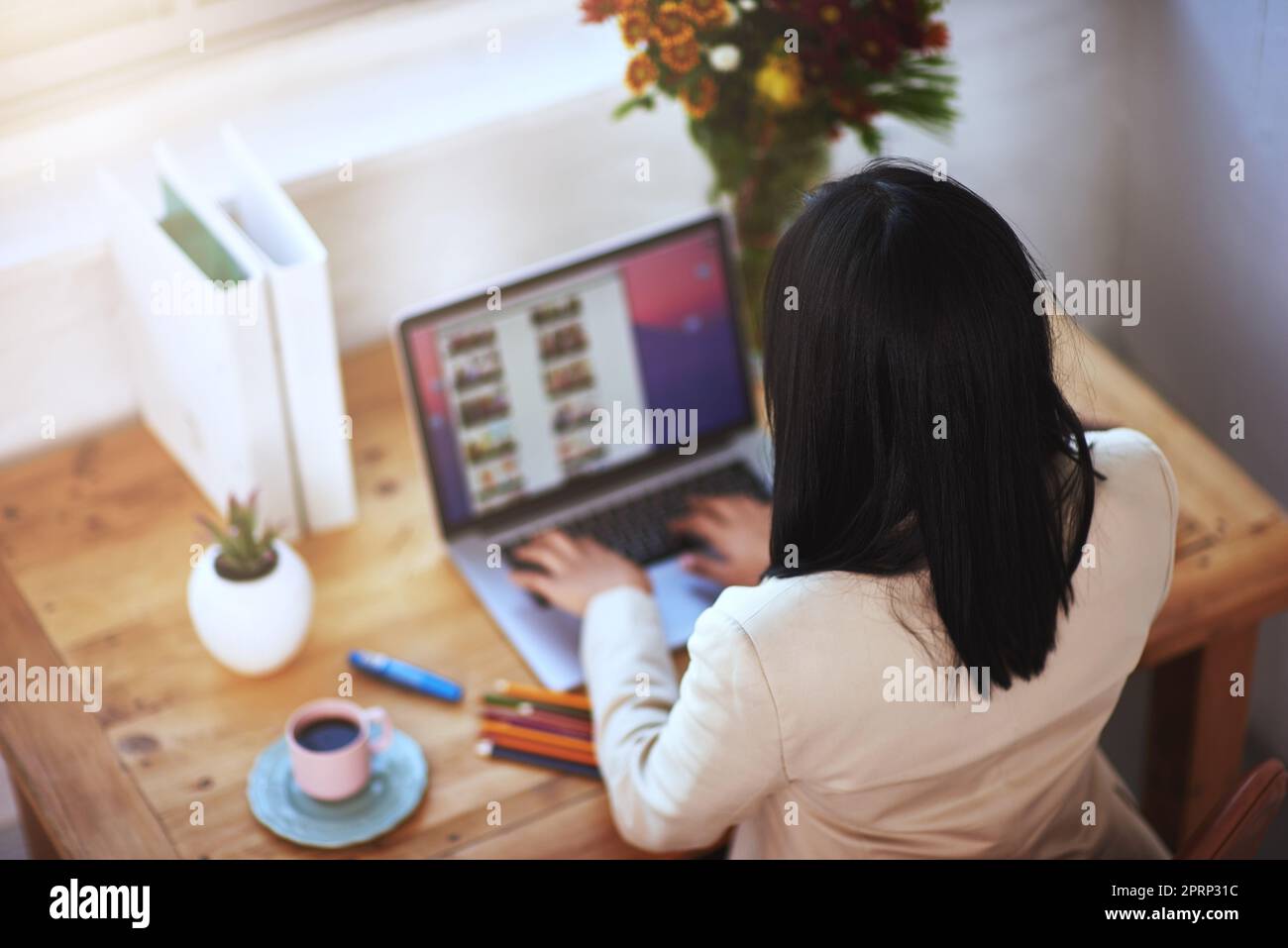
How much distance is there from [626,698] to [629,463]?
39 cm

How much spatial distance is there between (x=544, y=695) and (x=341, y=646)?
0.22m

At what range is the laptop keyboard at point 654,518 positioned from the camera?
1.59 metres

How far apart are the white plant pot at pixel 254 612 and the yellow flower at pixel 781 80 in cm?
68

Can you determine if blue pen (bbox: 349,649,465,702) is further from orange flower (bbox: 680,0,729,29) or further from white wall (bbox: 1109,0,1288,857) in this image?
white wall (bbox: 1109,0,1288,857)

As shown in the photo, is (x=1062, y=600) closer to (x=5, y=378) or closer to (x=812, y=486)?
(x=812, y=486)

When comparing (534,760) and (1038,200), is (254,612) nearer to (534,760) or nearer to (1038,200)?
(534,760)

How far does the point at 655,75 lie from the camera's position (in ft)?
5.08

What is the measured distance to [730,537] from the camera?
1.56m

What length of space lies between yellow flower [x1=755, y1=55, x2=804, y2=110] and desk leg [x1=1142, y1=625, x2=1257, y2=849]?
0.72 metres

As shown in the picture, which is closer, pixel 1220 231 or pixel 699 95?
pixel 699 95
